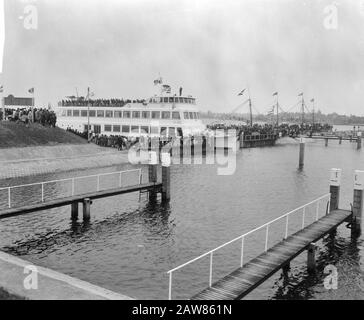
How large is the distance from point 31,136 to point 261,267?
37297mm

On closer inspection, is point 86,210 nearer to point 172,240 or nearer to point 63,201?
point 63,201

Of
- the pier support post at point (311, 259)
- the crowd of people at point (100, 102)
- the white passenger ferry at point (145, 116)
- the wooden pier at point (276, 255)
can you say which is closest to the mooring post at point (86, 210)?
the wooden pier at point (276, 255)

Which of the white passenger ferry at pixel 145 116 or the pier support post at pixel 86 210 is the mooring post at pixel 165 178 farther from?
the white passenger ferry at pixel 145 116

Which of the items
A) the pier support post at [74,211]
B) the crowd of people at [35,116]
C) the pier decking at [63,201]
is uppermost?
the crowd of people at [35,116]

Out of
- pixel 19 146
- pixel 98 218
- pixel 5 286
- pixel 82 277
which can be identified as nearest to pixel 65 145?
pixel 19 146

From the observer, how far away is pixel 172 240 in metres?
22.0

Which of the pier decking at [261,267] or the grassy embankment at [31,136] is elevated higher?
the grassy embankment at [31,136]

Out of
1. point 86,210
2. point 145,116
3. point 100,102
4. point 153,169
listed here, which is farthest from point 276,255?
point 100,102

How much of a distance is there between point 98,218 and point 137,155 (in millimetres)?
28279

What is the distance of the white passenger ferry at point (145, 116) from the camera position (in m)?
64.2

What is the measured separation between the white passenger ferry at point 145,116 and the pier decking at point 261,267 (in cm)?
4442

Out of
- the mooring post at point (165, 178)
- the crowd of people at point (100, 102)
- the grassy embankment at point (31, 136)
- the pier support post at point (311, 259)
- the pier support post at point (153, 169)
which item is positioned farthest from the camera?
the crowd of people at point (100, 102)

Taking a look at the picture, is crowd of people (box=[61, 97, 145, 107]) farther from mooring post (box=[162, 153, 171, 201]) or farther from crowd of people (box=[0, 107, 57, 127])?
mooring post (box=[162, 153, 171, 201])
